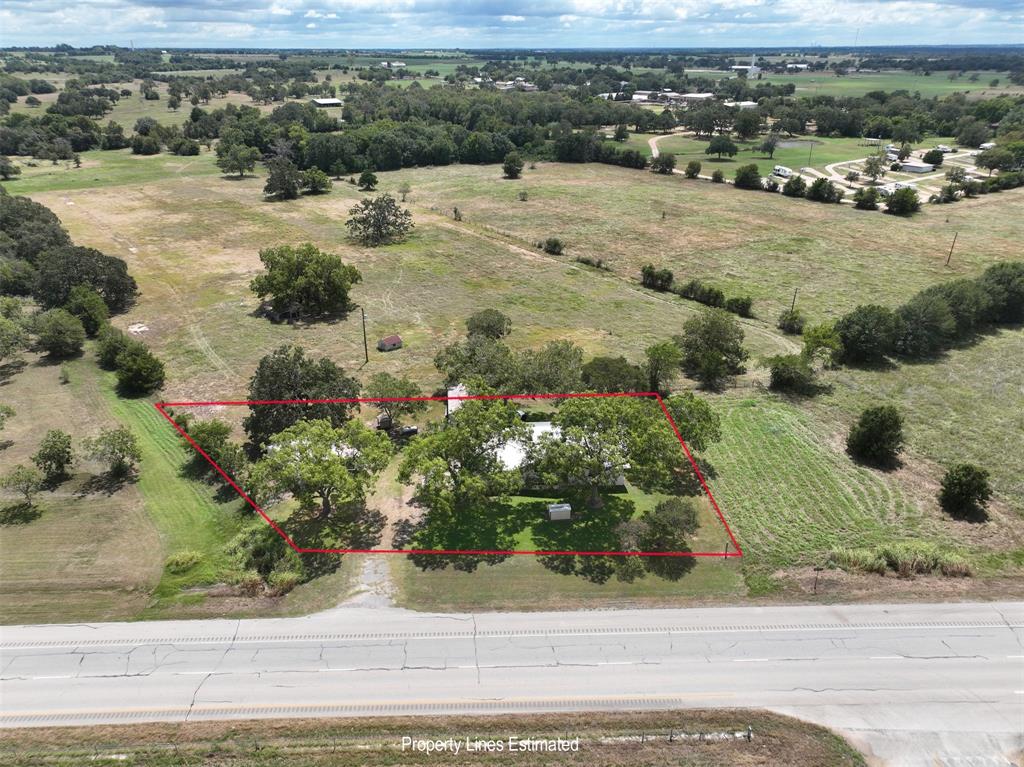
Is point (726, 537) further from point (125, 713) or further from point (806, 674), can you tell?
point (125, 713)

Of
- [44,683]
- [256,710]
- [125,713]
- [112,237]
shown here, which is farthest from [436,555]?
[112,237]

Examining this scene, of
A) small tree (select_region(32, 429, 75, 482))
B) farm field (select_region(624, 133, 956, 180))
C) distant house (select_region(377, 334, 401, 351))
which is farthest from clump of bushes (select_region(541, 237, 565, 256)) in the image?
farm field (select_region(624, 133, 956, 180))

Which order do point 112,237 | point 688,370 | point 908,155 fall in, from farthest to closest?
1. point 908,155
2. point 112,237
3. point 688,370

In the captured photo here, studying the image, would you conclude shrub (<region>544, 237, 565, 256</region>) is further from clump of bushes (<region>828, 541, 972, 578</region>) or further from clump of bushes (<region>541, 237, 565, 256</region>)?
clump of bushes (<region>828, 541, 972, 578</region>)

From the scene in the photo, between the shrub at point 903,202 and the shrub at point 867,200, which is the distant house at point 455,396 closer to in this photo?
the shrub at point 903,202

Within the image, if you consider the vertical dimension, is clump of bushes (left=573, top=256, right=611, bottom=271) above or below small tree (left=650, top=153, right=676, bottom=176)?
below

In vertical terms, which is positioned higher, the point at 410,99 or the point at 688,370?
the point at 410,99

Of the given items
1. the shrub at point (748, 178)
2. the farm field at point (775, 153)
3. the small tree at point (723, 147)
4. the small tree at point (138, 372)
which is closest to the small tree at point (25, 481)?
the small tree at point (138, 372)
